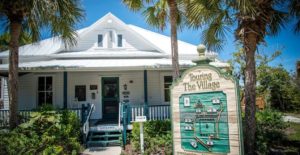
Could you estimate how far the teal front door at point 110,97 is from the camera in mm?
14500

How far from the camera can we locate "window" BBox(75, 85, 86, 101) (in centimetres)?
1453

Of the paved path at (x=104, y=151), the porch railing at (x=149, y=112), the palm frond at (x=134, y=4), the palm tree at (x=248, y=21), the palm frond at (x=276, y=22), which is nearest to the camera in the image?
the palm tree at (x=248, y=21)

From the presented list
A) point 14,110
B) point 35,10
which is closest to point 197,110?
point 35,10

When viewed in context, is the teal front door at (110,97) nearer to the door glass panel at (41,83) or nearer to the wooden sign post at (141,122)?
the door glass panel at (41,83)

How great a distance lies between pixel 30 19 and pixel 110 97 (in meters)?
6.70

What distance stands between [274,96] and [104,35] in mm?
14999

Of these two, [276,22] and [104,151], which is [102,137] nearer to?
[104,151]

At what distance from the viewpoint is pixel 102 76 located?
47.8 ft

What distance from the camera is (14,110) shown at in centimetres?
902

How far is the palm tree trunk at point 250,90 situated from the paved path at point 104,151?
4.46 m

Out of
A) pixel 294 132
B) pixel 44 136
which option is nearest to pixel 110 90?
pixel 44 136

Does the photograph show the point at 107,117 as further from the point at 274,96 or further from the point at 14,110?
the point at 274,96

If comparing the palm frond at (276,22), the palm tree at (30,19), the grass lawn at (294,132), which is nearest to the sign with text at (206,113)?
the palm frond at (276,22)

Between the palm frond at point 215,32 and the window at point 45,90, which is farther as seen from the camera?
the window at point 45,90
